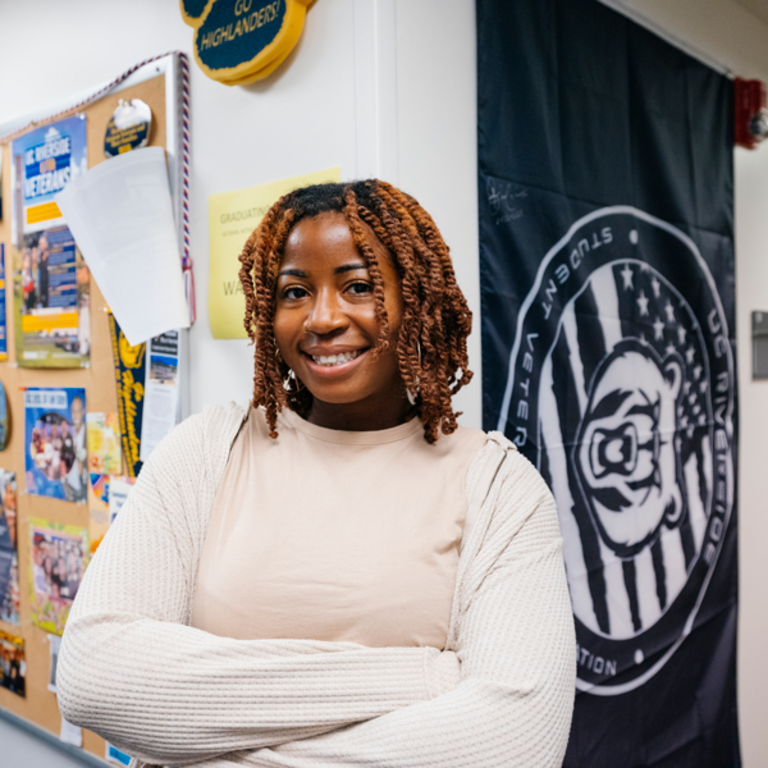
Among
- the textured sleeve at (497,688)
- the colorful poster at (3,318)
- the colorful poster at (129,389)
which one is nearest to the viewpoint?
the textured sleeve at (497,688)

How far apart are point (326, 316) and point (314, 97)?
1.84ft

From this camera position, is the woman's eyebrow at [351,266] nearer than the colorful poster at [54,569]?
Yes

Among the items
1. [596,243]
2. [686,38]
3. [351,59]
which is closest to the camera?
[351,59]

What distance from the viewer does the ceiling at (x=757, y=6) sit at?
7.22ft

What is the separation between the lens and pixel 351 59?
1190 millimetres

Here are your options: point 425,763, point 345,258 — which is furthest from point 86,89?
point 425,763

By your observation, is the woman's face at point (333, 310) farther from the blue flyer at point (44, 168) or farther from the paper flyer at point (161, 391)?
the blue flyer at point (44, 168)

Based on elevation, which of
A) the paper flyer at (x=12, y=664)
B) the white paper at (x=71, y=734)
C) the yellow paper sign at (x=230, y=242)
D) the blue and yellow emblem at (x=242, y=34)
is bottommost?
the white paper at (x=71, y=734)

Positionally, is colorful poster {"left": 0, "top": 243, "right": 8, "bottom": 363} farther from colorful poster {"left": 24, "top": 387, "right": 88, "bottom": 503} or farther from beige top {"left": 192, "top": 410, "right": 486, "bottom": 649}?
beige top {"left": 192, "top": 410, "right": 486, "bottom": 649}

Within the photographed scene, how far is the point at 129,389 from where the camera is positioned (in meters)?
1.53

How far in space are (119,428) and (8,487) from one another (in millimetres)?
516

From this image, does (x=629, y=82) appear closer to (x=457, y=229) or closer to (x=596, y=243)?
(x=596, y=243)

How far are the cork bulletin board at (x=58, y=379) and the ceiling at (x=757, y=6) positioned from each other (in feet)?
6.28

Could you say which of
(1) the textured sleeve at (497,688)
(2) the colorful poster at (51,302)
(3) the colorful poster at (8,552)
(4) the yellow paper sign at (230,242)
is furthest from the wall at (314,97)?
(3) the colorful poster at (8,552)
